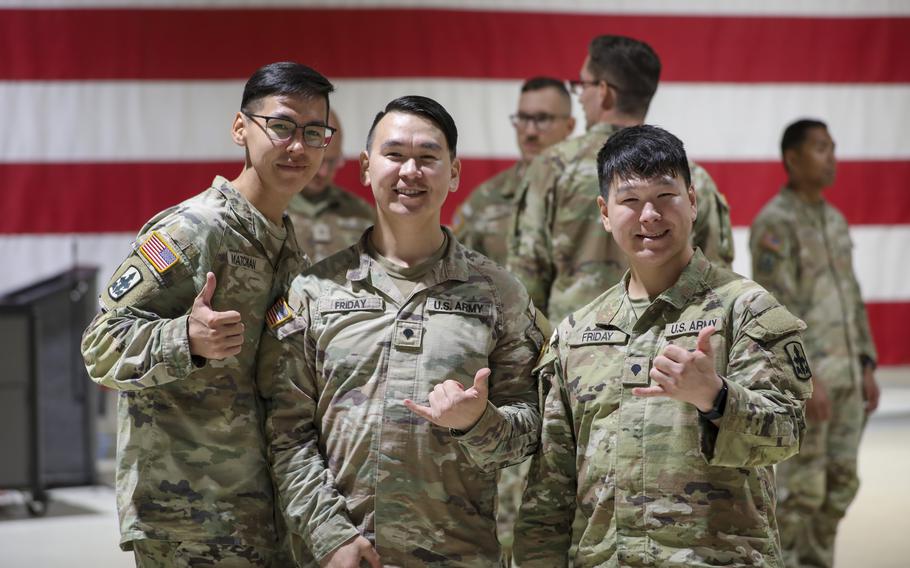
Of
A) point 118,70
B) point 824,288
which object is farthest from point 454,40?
point 824,288

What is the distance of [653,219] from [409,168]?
48 cm

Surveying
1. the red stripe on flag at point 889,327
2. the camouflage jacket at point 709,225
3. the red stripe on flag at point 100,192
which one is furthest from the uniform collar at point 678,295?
the red stripe on flag at point 889,327

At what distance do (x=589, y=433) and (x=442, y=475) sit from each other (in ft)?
0.94

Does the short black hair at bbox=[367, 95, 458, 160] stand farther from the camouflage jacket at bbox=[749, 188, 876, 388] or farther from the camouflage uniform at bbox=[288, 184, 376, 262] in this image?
the camouflage jacket at bbox=[749, 188, 876, 388]

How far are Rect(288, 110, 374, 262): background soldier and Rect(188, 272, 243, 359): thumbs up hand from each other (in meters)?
2.03

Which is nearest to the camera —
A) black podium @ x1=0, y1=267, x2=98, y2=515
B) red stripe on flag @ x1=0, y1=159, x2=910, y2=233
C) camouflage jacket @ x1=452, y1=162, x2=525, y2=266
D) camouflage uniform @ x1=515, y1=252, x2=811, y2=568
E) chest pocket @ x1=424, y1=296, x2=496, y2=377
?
camouflage uniform @ x1=515, y1=252, x2=811, y2=568

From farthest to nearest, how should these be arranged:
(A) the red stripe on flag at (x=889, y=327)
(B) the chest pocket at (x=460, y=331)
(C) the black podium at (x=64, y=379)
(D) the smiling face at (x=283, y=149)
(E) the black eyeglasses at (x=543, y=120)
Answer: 1. (A) the red stripe on flag at (x=889, y=327)
2. (C) the black podium at (x=64, y=379)
3. (E) the black eyeglasses at (x=543, y=120)
4. (D) the smiling face at (x=283, y=149)
5. (B) the chest pocket at (x=460, y=331)

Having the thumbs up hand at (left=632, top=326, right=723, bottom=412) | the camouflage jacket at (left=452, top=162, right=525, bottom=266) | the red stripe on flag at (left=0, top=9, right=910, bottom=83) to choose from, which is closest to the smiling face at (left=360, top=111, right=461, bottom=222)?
the thumbs up hand at (left=632, top=326, right=723, bottom=412)

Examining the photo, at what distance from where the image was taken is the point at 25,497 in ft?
18.9

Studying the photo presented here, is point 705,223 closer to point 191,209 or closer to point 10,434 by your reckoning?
point 191,209

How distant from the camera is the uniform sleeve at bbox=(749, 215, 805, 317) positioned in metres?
4.53

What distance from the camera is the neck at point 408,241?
7.60 feet

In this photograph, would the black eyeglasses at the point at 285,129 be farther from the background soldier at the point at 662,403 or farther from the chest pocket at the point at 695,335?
the chest pocket at the point at 695,335

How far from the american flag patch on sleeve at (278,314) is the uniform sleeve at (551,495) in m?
0.54
